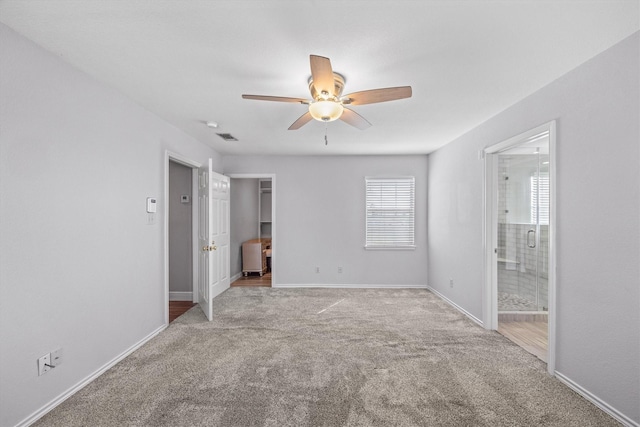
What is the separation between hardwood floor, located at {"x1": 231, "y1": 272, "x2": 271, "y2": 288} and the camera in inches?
220

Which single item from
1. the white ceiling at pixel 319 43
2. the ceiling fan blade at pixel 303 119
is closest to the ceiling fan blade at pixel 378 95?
the white ceiling at pixel 319 43

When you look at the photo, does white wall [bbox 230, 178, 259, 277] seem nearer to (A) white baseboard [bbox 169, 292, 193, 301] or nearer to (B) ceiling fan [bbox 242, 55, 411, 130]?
(A) white baseboard [bbox 169, 292, 193, 301]

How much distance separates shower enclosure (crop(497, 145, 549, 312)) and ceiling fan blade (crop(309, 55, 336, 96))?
113 inches

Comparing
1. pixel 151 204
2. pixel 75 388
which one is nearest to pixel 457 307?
pixel 151 204

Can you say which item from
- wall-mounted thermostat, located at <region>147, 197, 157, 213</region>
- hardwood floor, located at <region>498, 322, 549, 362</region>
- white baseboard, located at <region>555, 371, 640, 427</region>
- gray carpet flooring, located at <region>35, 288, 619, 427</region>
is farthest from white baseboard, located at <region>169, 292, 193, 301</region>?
white baseboard, located at <region>555, 371, 640, 427</region>

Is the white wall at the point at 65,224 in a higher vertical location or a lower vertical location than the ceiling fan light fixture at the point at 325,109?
lower

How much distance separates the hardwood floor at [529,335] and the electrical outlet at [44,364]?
392 cm

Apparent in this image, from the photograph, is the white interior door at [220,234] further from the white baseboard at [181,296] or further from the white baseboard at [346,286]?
the white baseboard at [346,286]

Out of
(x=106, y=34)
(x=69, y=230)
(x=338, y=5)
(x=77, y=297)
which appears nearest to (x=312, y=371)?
(x=77, y=297)

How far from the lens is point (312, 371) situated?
97.7 inches

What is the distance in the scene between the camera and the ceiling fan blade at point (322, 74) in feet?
5.46

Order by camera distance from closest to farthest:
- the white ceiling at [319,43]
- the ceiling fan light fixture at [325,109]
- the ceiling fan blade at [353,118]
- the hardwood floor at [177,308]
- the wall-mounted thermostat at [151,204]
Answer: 1. the white ceiling at [319,43]
2. the ceiling fan light fixture at [325,109]
3. the ceiling fan blade at [353,118]
4. the wall-mounted thermostat at [151,204]
5. the hardwood floor at [177,308]

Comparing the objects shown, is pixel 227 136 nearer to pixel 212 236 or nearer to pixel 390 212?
pixel 212 236

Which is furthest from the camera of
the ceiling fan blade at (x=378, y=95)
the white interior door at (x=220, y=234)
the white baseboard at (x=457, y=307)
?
the white interior door at (x=220, y=234)
